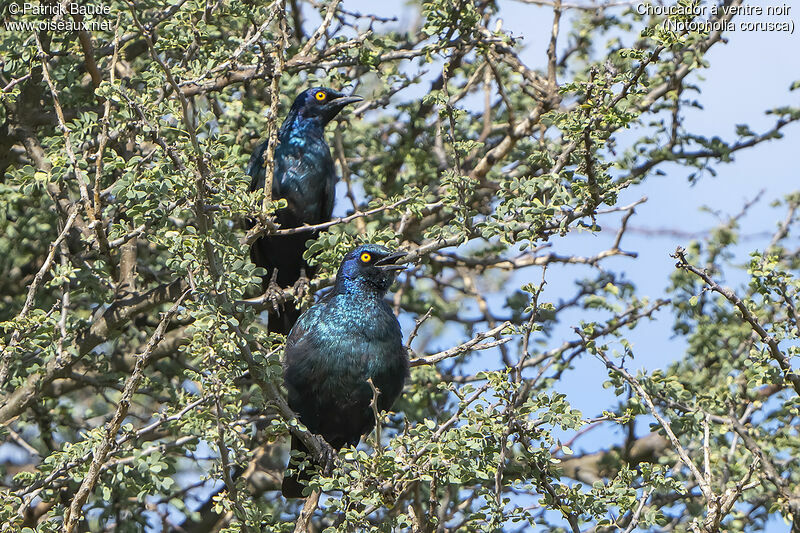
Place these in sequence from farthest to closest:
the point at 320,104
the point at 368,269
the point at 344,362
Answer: the point at 320,104, the point at 368,269, the point at 344,362

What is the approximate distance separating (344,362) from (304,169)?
190 centimetres

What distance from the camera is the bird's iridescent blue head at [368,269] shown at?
538 centimetres

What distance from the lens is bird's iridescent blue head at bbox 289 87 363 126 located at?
6.59 m

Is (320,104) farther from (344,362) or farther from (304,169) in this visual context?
(344,362)

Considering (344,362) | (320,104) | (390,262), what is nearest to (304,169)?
(320,104)

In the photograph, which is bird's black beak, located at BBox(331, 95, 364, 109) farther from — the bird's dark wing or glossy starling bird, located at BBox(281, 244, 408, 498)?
glossy starling bird, located at BBox(281, 244, 408, 498)

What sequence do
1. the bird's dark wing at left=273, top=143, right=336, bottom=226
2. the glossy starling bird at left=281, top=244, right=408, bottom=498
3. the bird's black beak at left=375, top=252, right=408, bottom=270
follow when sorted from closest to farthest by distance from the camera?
the glossy starling bird at left=281, top=244, right=408, bottom=498, the bird's black beak at left=375, top=252, right=408, bottom=270, the bird's dark wing at left=273, top=143, right=336, bottom=226

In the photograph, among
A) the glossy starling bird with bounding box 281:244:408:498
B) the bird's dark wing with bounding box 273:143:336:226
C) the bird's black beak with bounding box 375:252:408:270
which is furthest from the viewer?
the bird's dark wing with bounding box 273:143:336:226

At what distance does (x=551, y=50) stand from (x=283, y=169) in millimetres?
1821

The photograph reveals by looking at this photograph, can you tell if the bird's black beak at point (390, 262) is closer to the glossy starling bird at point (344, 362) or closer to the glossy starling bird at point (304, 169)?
the glossy starling bird at point (344, 362)

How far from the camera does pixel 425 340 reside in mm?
7871

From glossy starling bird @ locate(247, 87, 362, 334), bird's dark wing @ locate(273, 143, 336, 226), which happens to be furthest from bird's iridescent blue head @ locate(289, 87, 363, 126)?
bird's dark wing @ locate(273, 143, 336, 226)

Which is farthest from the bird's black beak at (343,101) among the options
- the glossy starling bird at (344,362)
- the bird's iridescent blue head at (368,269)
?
the glossy starling bird at (344,362)

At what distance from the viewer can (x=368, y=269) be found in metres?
5.41
